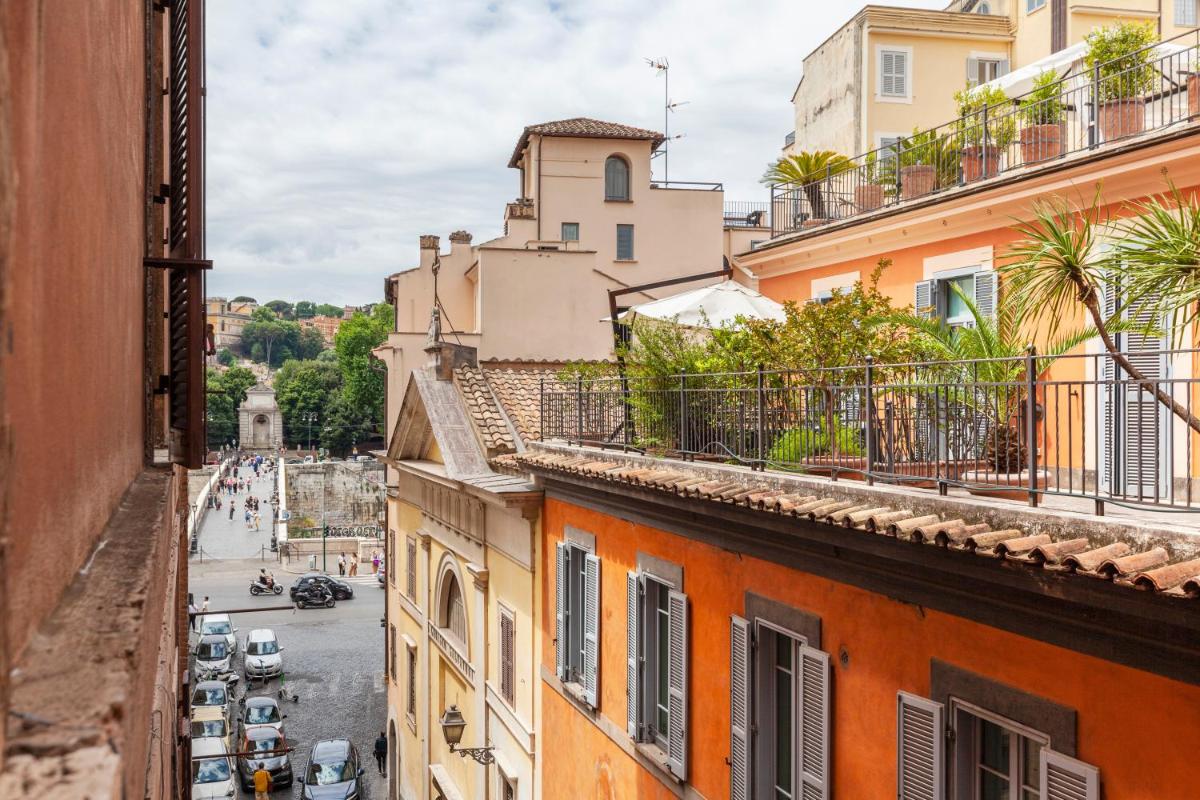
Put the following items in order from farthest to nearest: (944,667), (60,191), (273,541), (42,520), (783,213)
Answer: (273,541)
(783,213)
(944,667)
(60,191)
(42,520)

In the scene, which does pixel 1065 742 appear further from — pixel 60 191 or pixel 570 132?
pixel 570 132

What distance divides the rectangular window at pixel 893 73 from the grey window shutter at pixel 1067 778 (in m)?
22.8

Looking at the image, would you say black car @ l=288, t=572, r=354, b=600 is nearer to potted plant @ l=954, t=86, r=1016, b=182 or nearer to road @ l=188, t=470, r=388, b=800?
road @ l=188, t=470, r=388, b=800

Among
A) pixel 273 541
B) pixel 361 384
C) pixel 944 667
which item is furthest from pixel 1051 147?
pixel 361 384

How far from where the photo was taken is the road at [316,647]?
30938mm

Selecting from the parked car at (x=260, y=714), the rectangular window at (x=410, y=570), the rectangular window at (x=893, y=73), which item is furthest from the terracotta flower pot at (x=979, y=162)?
the parked car at (x=260, y=714)

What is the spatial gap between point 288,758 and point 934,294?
21.6 metres

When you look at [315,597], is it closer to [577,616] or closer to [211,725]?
[211,725]

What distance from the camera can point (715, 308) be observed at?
1236 centimetres

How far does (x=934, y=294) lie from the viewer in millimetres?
12602

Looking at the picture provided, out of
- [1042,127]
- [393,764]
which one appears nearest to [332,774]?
[393,764]

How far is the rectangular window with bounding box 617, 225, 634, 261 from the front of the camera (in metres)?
27.7

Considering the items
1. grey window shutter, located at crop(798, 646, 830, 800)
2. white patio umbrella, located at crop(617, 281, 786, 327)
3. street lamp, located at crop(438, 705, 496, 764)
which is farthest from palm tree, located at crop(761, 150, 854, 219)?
grey window shutter, located at crop(798, 646, 830, 800)

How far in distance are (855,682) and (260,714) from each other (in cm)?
2479
